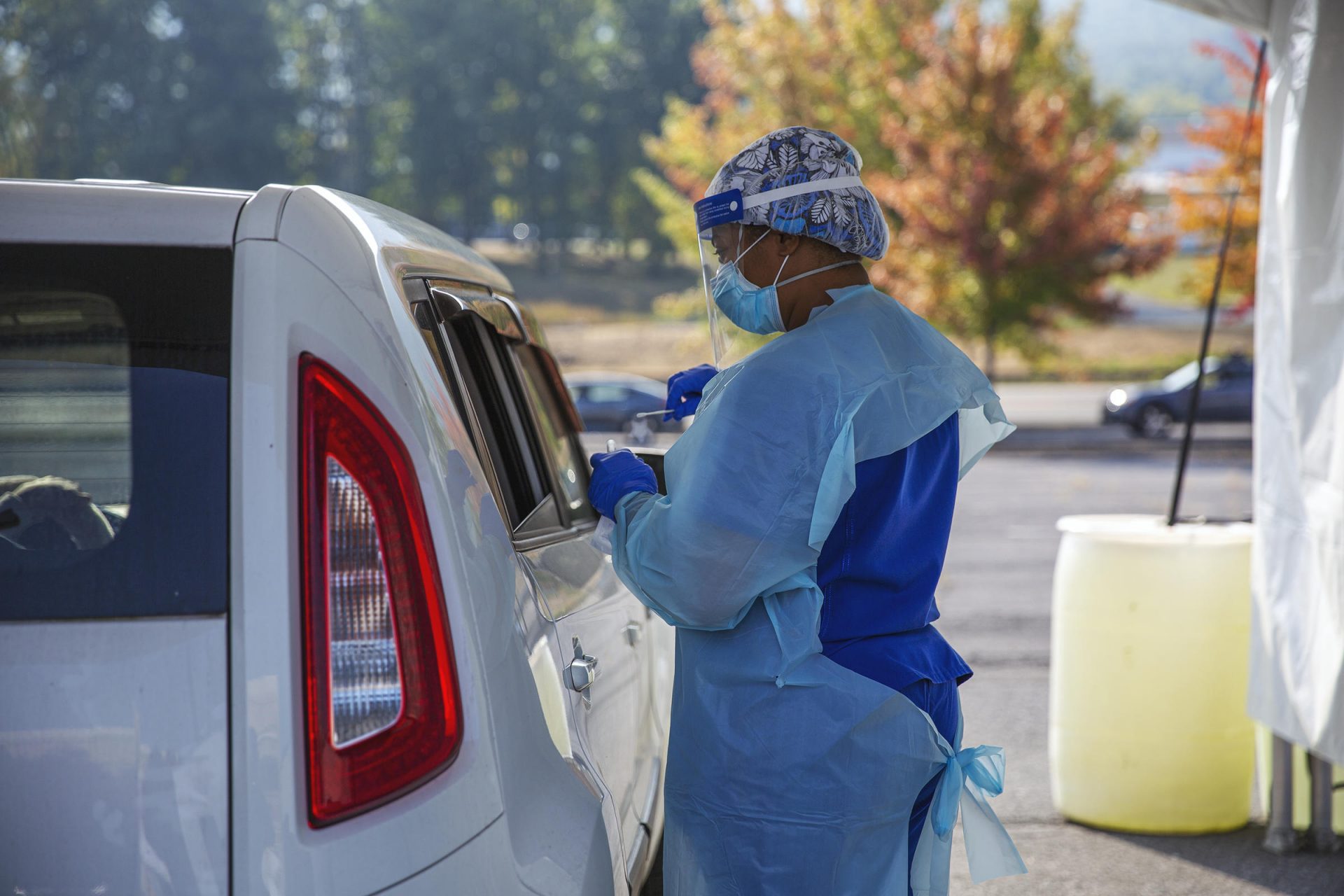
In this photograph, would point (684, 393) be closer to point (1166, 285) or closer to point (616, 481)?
point (616, 481)

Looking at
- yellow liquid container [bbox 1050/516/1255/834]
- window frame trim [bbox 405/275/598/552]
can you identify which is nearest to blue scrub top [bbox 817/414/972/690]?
window frame trim [bbox 405/275/598/552]

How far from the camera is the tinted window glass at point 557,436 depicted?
3281mm

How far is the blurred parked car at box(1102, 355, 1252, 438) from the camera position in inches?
964

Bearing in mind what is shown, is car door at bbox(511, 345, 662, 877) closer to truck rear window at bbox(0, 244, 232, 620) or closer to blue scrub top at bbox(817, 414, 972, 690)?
Answer: blue scrub top at bbox(817, 414, 972, 690)

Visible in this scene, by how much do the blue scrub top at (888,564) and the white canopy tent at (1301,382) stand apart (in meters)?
2.24

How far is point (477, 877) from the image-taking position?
5.48 ft

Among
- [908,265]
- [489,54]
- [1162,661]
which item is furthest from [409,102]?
[1162,661]

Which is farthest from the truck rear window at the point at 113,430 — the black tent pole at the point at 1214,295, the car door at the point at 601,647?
the black tent pole at the point at 1214,295

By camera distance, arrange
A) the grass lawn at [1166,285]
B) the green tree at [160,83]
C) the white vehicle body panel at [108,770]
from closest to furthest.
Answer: the white vehicle body panel at [108,770]
the green tree at [160,83]
the grass lawn at [1166,285]

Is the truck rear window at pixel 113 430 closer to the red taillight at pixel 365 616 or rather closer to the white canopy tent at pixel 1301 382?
the red taillight at pixel 365 616

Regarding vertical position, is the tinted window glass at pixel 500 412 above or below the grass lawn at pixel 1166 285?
below

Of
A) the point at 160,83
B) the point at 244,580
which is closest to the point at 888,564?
the point at 244,580

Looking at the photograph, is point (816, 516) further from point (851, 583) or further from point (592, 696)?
point (592, 696)

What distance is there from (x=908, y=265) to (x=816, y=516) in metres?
24.1
